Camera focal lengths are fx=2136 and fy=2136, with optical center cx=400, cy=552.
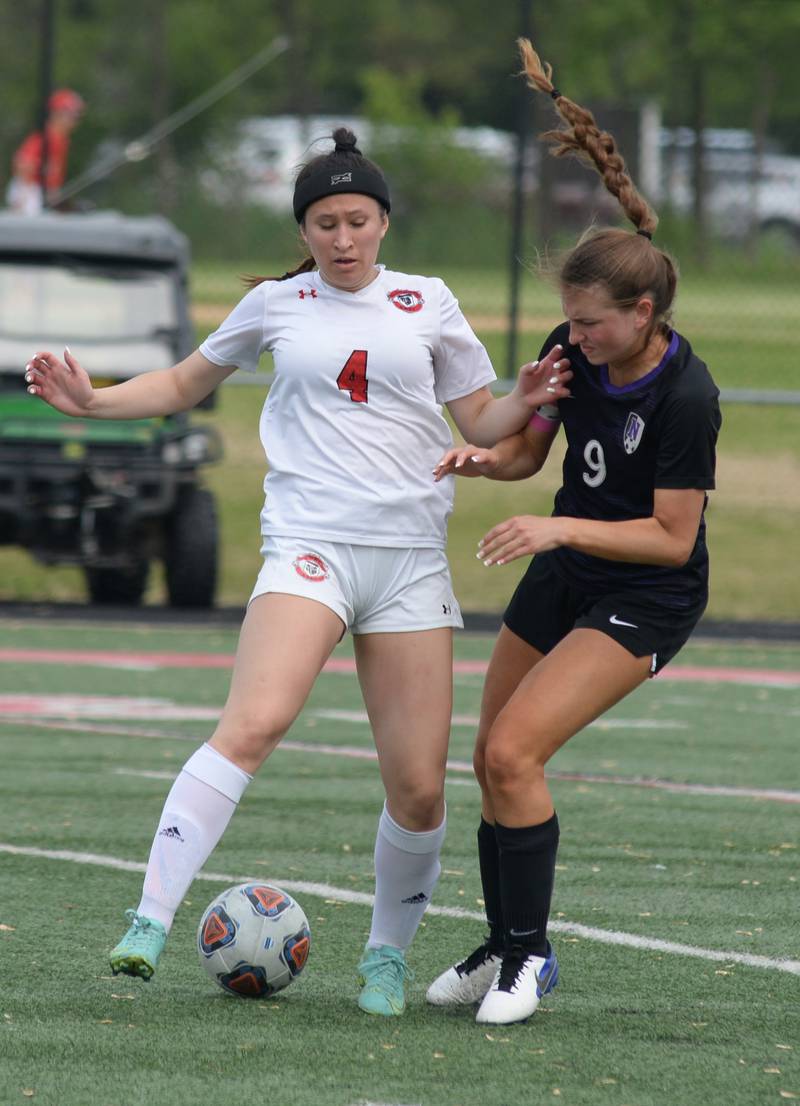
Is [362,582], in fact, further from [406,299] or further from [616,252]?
[616,252]

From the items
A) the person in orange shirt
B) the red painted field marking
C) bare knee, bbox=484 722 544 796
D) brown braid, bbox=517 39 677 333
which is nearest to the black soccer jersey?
brown braid, bbox=517 39 677 333

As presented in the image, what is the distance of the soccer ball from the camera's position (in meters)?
4.83

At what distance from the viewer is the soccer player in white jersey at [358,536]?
4602mm

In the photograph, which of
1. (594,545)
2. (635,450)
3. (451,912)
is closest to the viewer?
(594,545)

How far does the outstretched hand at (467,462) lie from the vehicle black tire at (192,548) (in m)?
9.01

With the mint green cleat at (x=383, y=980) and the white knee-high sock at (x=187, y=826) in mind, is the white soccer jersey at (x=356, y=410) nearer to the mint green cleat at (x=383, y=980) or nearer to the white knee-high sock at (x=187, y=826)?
the white knee-high sock at (x=187, y=826)

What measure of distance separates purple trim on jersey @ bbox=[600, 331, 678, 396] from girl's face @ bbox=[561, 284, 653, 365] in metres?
0.06

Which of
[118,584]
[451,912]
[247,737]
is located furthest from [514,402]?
[118,584]

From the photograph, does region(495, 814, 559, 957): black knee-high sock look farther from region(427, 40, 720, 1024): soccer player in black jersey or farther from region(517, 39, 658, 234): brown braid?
region(517, 39, 658, 234): brown braid

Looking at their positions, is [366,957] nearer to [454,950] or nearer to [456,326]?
[454,950]

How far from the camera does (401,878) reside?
487 centimetres

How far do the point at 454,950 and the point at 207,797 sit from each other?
1146mm

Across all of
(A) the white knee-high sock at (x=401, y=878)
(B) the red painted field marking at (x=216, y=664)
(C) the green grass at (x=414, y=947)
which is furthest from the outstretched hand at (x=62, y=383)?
(B) the red painted field marking at (x=216, y=664)

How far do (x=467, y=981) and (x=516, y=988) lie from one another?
0.74ft
